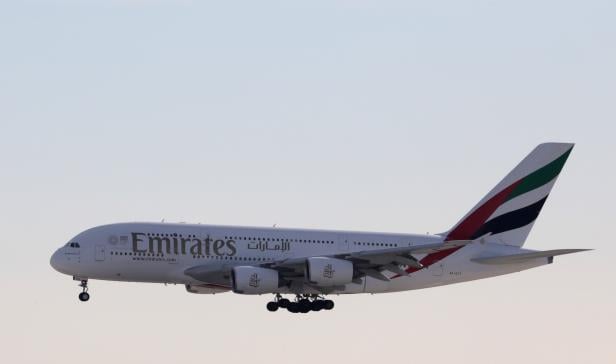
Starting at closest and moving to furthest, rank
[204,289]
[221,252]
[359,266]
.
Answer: [221,252]
[359,266]
[204,289]

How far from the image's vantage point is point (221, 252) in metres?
75.4

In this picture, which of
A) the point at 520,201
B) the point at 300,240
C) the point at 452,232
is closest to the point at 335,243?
the point at 300,240

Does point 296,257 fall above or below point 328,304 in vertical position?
above

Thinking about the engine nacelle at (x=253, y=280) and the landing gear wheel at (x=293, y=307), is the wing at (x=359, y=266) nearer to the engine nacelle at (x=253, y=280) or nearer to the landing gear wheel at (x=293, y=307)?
the engine nacelle at (x=253, y=280)

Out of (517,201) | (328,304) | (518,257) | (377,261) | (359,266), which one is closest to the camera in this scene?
(377,261)

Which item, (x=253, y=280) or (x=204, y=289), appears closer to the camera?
(x=253, y=280)

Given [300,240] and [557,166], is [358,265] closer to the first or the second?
[300,240]

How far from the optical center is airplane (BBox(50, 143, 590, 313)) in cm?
7381

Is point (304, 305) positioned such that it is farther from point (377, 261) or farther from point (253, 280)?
point (377, 261)

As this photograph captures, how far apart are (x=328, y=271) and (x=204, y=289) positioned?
8.49 m

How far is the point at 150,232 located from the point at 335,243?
10763mm

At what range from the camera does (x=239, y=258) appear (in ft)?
248

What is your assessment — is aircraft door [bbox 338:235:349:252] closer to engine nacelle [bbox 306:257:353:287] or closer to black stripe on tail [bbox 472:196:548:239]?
engine nacelle [bbox 306:257:353:287]

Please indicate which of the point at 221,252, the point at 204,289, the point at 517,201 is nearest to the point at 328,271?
the point at 221,252
